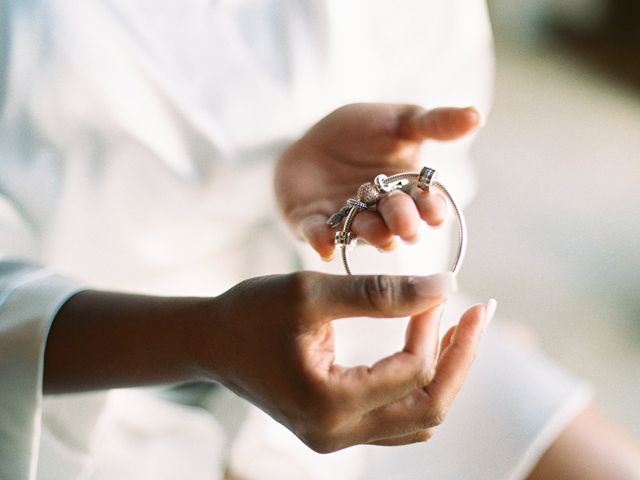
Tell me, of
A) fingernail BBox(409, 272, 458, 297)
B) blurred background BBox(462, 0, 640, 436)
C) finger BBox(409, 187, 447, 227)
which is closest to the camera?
fingernail BBox(409, 272, 458, 297)

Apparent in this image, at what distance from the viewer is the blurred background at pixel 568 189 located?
1422 mm

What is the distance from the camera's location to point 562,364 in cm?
137

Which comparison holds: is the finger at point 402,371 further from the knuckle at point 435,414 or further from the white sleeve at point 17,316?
the white sleeve at point 17,316

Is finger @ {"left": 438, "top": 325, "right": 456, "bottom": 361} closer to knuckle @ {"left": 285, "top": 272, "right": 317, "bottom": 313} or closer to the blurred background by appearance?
knuckle @ {"left": 285, "top": 272, "right": 317, "bottom": 313}

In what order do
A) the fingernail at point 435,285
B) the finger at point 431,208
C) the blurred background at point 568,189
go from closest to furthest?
the fingernail at point 435,285 < the finger at point 431,208 < the blurred background at point 568,189

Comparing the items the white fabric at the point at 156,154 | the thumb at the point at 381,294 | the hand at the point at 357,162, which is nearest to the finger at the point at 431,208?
the hand at the point at 357,162

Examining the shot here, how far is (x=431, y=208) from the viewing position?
1.99ft

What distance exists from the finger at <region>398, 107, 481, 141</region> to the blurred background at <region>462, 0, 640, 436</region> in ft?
2.73

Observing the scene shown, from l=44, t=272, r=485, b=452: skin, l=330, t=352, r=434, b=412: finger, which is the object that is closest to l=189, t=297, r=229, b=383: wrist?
l=44, t=272, r=485, b=452: skin

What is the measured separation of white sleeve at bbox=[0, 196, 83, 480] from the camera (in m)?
0.64

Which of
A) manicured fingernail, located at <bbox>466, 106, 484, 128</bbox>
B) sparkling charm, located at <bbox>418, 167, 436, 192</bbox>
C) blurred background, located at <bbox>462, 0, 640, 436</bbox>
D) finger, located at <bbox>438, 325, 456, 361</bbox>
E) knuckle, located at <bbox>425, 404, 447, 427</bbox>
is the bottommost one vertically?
blurred background, located at <bbox>462, 0, 640, 436</bbox>

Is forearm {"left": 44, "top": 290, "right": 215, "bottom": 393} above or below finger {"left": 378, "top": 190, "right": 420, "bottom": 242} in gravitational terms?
below

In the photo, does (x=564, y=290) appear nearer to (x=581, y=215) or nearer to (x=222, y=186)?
(x=581, y=215)

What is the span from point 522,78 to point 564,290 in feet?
3.20
